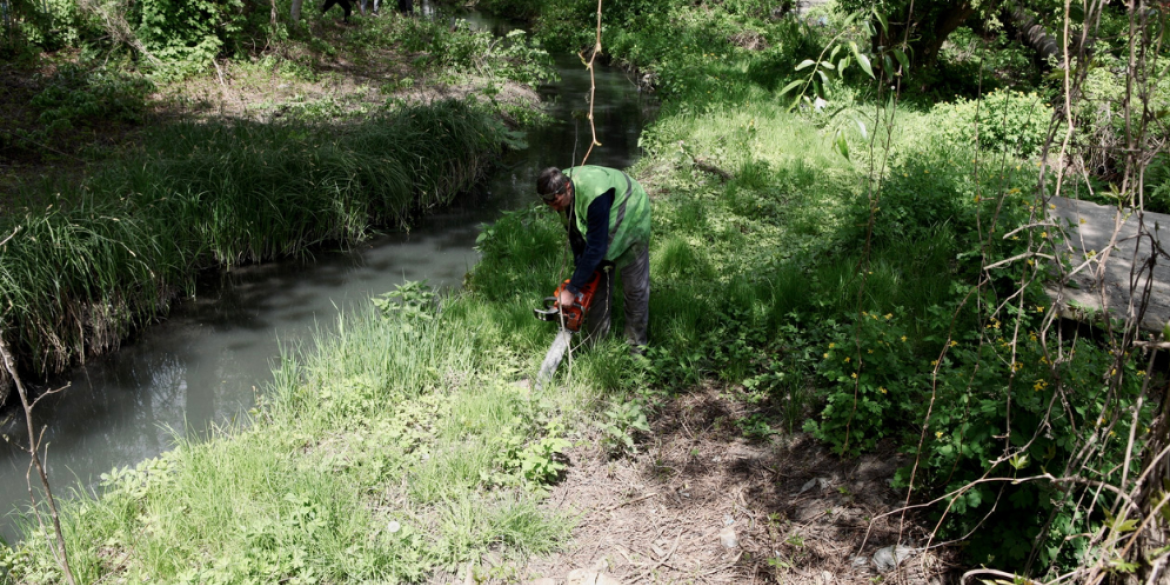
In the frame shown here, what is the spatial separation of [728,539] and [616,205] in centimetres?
197

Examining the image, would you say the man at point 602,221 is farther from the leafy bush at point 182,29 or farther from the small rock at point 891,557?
the leafy bush at point 182,29

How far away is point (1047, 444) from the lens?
295 cm

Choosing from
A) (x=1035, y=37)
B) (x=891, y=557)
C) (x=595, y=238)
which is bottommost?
(x=891, y=557)

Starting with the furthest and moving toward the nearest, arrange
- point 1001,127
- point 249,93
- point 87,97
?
point 249,93 < point 87,97 < point 1001,127

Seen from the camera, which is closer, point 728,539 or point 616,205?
point 728,539

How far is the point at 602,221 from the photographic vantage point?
178 inches

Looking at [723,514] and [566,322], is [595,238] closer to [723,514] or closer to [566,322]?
[566,322]

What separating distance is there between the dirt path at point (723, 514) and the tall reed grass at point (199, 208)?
3.72m

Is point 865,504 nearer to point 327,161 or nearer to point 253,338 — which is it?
point 253,338

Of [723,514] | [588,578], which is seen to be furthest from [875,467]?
[588,578]

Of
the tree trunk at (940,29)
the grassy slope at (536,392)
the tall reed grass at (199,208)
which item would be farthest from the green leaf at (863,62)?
the tree trunk at (940,29)

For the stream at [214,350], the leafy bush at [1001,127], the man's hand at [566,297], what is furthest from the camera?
the leafy bush at [1001,127]

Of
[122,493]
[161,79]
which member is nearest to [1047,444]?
[122,493]

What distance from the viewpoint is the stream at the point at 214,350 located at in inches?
204
